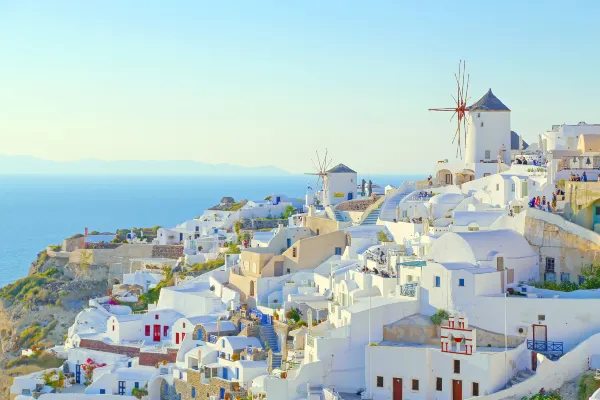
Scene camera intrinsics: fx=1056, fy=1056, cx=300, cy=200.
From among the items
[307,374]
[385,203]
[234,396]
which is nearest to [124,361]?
[234,396]

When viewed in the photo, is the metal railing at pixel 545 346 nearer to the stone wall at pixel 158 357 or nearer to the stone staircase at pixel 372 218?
the stone wall at pixel 158 357

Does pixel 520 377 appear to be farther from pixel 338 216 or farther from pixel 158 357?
pixel 338 216

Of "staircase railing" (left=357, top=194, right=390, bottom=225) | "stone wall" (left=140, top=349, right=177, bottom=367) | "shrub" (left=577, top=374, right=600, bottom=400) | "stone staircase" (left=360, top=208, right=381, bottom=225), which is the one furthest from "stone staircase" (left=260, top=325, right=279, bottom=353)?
"shrub" (left=577, top=374, right=600, bottom=400)

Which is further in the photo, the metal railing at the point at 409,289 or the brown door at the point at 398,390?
the metal railing at the point at 409,289

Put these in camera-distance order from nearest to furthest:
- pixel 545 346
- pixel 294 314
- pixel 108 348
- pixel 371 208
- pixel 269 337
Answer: pixel 545 346 → pixel 269 337 → pixel 294 314 → pixel 108 348 → pixel 371 208

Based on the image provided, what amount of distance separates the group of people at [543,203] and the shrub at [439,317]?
259 inches

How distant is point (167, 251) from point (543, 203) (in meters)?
27.1

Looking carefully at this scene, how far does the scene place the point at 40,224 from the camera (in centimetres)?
14275

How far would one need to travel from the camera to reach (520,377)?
3038 centimetres

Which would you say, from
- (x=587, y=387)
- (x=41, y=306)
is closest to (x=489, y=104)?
(x=587, y=387)

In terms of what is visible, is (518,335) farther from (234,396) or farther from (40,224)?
Result: (40,224)

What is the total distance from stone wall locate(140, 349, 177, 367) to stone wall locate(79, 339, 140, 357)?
1468 millimetres

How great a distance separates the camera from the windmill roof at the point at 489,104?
49969mm

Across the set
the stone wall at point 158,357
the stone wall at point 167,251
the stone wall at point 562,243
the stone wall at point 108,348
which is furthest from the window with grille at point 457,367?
the stone wall at point 167,251
